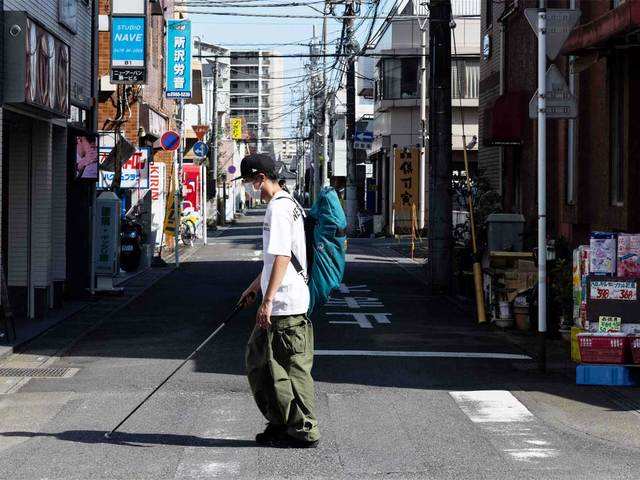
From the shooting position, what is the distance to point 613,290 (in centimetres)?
1125

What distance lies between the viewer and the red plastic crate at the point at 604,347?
10758 millimetres

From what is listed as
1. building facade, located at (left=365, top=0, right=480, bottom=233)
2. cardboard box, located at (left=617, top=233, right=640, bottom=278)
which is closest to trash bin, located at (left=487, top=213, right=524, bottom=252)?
cardboard box, located at (left=617, top=233, right=640, bottom=278)

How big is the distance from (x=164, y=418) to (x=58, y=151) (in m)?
9.97

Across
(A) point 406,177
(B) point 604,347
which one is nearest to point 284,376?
(B) point 604,347

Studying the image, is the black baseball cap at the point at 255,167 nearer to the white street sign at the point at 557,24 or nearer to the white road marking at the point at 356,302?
the white street sign at the point at 557,24

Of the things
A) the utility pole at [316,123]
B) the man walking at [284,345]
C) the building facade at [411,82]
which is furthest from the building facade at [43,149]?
the utility pole at [316,123]

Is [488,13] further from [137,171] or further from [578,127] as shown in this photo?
[578,127]

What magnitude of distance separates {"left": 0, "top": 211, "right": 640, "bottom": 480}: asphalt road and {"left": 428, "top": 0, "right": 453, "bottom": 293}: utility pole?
206 inches

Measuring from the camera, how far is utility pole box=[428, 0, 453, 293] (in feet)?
68.0

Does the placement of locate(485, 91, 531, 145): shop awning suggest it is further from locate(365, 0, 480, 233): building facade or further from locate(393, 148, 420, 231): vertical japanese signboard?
locate(365, 0, 480, 233): building facade

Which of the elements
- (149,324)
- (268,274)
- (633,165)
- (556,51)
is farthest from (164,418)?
(633,165)

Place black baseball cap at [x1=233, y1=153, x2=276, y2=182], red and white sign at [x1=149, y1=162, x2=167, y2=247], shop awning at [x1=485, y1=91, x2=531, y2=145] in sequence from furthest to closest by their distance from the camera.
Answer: red and white sign at [x1=149, y1=162, x2=167, y2=247]
shop awning at [x1=485, y1=91, x2=531, y2=145]
black baseball cap at [x1=233, y1=153, x2=276, y2=182]

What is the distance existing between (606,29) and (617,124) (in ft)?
11.4

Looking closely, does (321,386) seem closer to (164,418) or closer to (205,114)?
(164,418)
